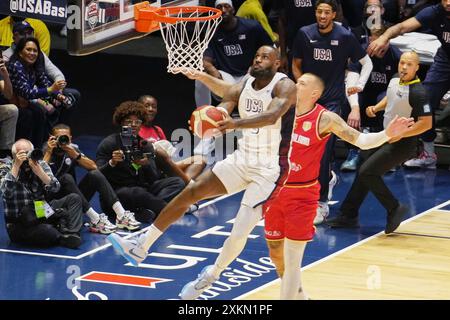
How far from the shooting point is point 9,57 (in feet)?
46.0

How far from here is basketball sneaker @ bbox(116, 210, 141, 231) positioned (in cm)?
1206

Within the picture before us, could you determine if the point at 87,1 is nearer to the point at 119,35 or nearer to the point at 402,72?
the point at 119,35

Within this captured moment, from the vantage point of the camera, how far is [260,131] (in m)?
9.43

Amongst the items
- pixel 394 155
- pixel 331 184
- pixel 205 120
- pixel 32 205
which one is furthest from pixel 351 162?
pixel 205 120

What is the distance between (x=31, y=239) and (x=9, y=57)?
11.3 ft

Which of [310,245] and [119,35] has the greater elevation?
[119,35]

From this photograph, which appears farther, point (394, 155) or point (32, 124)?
point (32, 124)

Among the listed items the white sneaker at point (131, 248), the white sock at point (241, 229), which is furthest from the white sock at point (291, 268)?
the white sneaker at point (131, 248)

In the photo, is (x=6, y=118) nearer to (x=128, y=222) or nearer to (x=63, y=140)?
(x=63, y=140)

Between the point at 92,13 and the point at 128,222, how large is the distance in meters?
2.33

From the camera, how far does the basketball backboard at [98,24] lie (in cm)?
1077

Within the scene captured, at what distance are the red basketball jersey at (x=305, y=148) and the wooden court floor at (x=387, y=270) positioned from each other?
124 cm

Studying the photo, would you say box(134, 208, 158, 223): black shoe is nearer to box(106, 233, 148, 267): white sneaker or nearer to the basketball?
box(106, 233, 148, 267): white sneaker

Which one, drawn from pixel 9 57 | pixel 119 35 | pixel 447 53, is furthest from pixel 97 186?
pixel 447 53
